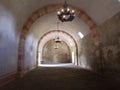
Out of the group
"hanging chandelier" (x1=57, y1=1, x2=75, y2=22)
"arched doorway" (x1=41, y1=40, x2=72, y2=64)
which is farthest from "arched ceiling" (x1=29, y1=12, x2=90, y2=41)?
"arched doorway" (x1=41, y1=40, x2=72, y2=64)

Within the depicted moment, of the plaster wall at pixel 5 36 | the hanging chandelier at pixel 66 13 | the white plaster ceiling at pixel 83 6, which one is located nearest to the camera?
the plaster wall at pixel 5 36

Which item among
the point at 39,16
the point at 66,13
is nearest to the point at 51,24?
the point at 39,16

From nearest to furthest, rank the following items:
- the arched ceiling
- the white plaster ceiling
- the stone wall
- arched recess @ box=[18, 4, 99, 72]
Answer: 1. the white plaster ceiling
2. the stone wall
3. arched recess @ box=[18, 4, 99, 72]
4. the arched ceiling

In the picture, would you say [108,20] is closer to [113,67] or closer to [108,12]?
[108,12]

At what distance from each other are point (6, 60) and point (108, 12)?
5053 mm

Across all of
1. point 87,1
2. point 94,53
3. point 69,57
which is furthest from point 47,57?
point 87,1

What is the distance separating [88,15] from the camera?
30.4ft

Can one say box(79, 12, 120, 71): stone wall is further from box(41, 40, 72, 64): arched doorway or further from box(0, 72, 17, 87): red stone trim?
box(41, 40, 72, 64): arched doorway

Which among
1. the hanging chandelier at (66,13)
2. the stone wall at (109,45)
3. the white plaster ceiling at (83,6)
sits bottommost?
the stone wall at (109,45)

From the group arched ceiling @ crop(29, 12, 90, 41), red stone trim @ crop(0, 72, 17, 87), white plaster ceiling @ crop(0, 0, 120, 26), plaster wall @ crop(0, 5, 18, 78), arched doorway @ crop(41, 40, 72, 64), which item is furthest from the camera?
arched doorway @ crop(41, 40, 72, 64)

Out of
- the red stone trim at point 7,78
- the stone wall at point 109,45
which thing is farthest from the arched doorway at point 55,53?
the red stone trim at point 7,78

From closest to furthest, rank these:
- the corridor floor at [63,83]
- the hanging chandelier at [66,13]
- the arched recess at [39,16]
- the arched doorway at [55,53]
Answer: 1. the corridor floor at [63,83]
2. the hanging chandelier at [66,13]
3. the arched recess at [39,16]
4. the arched doorway at [55,53]

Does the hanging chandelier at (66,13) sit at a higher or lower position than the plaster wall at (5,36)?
higher

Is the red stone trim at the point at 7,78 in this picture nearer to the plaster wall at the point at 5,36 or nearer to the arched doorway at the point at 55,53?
the plaster wall at the point at 5,36
